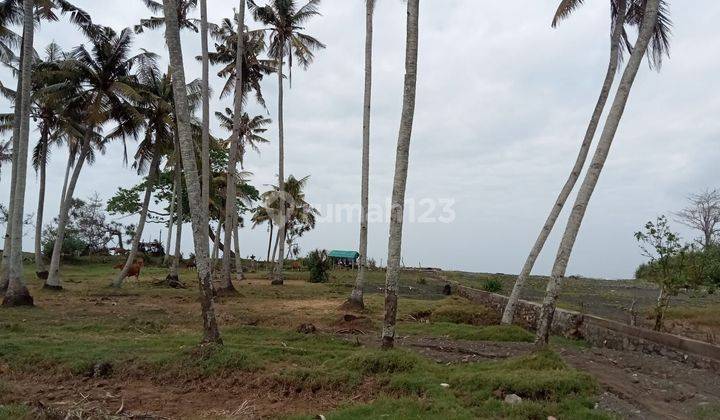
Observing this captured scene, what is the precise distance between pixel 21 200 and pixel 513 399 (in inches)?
593

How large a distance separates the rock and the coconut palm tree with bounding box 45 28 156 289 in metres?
18.1

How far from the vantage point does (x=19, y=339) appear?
381 inches

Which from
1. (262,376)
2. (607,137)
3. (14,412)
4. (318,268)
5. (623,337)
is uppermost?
(607,137)

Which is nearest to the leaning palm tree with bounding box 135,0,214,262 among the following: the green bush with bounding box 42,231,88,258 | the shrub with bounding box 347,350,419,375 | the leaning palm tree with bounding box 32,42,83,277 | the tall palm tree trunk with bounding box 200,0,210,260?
the tall palm tree trunk with bounding box 200,0,210,260

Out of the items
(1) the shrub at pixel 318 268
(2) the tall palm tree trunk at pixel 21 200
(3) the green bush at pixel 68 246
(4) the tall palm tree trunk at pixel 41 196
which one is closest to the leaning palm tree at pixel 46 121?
(4) the tall palm tree trunk at pixel 41 196

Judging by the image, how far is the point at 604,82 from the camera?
12188 mm

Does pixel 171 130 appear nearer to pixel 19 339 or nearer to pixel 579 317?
pixel 19 339

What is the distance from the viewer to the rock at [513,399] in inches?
245

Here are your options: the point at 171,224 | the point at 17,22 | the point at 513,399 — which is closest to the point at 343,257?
the point at 171,224

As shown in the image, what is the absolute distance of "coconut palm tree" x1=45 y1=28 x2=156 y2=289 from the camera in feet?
64.2

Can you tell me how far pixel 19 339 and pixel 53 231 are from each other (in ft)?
111

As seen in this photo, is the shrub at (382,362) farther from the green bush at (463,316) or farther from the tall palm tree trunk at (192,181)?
the green bush at (463,316)

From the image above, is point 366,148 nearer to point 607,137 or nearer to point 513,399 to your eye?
point 607,137

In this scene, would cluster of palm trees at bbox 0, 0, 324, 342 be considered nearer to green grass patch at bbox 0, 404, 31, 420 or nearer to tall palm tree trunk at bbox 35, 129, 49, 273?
tall palm tree trunk at bbox 35, 129, 49, 273
